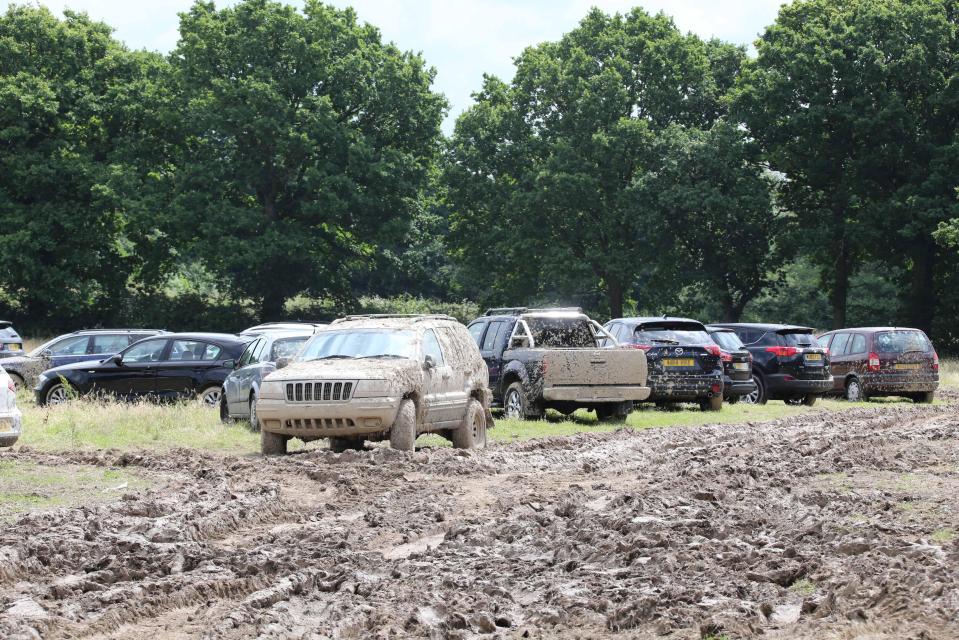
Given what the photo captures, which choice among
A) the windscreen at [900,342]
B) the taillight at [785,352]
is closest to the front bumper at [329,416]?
the taillight at [785,352]

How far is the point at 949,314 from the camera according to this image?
160ft

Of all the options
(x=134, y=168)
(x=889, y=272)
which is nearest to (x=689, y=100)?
(x=889, y=272)

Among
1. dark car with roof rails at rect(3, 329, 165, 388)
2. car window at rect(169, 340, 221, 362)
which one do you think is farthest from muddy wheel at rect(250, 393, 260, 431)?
dark car with roof rails at rect(3, 329, 165, 388)

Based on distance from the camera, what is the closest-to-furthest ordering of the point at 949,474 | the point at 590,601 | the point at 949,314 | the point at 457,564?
the point at 590,601, the point at 457,564, the point at 949,474, the point at 949,314

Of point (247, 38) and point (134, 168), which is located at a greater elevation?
point (247, 38)

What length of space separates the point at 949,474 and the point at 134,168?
145ft

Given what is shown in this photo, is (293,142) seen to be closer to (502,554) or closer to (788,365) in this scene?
(788,365)

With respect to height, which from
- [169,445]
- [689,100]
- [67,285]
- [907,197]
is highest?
[689,100]

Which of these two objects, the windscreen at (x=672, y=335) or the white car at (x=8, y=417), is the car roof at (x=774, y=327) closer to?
the windscreen at (x=672, y=335)

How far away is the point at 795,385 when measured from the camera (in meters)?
26.0

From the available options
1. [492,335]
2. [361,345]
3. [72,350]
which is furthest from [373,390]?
[72,350]

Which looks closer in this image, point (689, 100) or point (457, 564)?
point (457, 564)

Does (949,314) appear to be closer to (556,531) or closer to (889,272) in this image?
(889,272)

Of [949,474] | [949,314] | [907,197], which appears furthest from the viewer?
[949,314]
